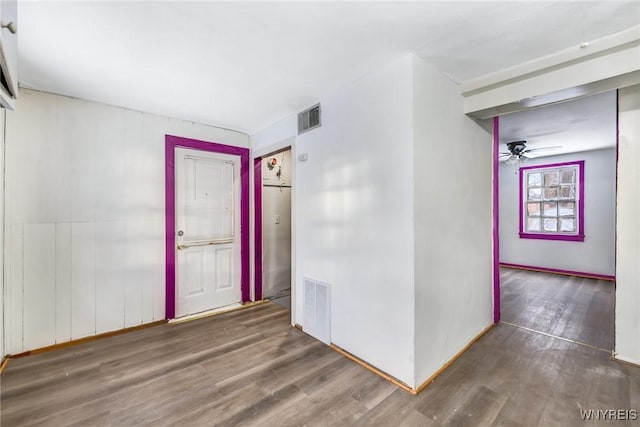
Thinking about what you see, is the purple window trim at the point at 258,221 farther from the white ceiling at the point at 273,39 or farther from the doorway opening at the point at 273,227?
the white ceiling at the point at 273,39

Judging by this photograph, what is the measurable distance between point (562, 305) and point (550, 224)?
279 centimetres

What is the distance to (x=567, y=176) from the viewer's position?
549cm

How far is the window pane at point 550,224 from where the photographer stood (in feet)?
18.4

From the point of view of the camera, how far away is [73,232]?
2668 millimetres

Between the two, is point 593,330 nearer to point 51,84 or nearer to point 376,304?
point 376,304

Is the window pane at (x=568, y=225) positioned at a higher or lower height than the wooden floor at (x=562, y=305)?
higher

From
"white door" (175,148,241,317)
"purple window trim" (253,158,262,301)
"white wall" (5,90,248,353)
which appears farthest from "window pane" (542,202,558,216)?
"white wall" (5,90,248,353)

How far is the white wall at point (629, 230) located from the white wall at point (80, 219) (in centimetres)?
443

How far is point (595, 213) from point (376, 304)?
5.64m

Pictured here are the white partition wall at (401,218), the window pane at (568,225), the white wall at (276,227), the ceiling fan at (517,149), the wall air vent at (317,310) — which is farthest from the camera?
the window pane at (568,225)

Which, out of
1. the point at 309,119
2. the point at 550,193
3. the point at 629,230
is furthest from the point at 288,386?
the point at 550,193

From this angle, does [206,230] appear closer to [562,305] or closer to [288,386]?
[288,386]

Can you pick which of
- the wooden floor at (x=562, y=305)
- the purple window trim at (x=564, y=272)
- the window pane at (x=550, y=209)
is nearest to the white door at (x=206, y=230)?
the wooden floor at (x=562, y=305)

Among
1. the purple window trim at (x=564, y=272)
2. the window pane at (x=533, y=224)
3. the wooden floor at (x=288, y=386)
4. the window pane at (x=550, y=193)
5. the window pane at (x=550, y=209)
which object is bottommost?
the wooden floor at (x=288, y=386)
